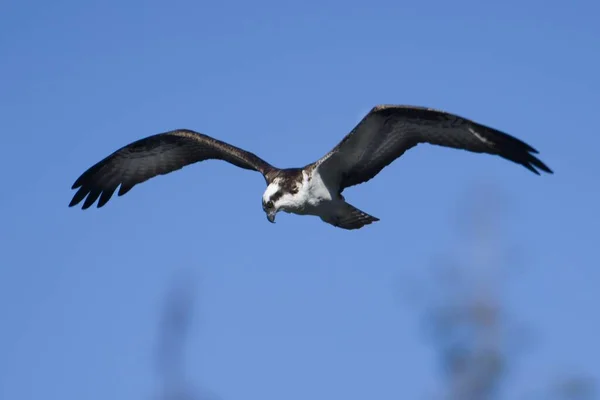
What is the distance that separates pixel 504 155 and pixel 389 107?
4.12 feet

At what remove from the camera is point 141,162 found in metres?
12.6

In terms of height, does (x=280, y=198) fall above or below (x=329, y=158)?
below

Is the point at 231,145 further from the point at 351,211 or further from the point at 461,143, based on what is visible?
the point at 461,143

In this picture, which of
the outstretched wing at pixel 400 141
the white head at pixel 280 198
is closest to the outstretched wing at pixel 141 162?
the white head at pixel 280 198

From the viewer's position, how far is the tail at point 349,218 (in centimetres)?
1055

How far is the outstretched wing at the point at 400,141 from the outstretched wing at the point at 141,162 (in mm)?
2240

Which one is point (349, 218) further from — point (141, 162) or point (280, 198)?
point (141, 162)

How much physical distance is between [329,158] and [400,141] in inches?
31.5

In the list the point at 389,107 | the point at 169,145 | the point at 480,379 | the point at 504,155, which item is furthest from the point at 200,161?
the point at 480,379

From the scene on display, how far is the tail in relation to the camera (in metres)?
10.5

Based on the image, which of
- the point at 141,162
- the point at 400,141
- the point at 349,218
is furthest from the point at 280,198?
the point at 141,162

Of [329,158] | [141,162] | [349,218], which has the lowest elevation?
[349,218]

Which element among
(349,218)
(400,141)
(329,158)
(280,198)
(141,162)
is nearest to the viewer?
(400,141)

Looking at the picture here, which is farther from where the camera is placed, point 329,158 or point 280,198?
point 280,198
